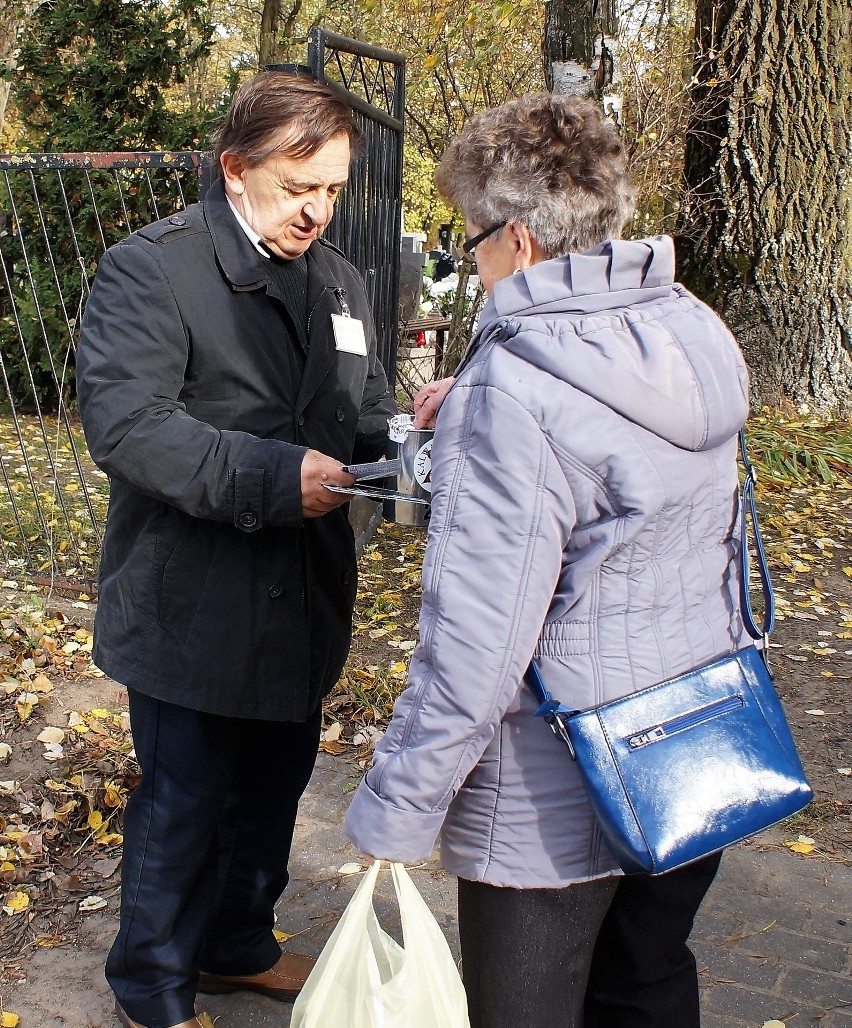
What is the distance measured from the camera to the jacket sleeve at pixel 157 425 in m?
1.97

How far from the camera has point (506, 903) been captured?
5.32ft

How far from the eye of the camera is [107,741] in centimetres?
368

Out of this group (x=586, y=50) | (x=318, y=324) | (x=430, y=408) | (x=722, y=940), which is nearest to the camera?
(x=430, y=408)

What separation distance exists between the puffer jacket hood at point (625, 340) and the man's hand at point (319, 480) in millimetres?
548

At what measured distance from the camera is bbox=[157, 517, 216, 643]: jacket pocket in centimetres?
210

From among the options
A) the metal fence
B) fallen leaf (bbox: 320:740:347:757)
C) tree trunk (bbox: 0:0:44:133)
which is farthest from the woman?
tree trunk (bbox: 0:0:44:133)

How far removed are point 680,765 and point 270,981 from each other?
58.2 inches

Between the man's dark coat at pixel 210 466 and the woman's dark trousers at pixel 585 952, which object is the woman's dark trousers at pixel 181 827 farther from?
the woman's dark trousers at pixel 585 952

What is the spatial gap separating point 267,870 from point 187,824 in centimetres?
38

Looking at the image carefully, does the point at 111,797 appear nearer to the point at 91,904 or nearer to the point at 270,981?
the point at 91,904

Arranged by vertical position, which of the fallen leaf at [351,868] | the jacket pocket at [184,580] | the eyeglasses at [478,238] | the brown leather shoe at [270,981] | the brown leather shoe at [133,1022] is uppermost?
the eyeglasses at [478,238]

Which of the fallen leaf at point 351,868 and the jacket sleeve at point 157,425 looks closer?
the jacket sleeve at point 157,425

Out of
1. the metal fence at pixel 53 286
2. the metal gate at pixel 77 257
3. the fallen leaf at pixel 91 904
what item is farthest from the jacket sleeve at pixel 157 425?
the metal fence at pixel 53 286

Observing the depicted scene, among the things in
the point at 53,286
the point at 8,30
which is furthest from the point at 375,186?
the point at 8,30
